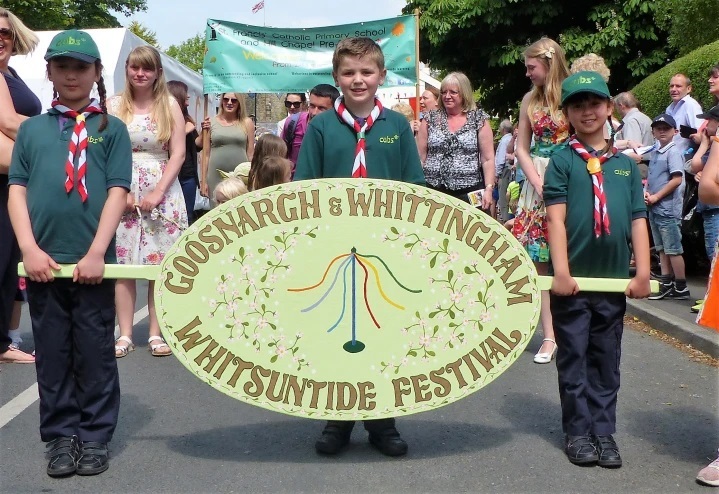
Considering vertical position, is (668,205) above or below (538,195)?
below

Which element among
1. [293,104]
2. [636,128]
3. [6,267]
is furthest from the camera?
[636,128]

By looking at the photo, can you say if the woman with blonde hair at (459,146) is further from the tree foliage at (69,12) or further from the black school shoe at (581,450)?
the tree foliage at (69,12)

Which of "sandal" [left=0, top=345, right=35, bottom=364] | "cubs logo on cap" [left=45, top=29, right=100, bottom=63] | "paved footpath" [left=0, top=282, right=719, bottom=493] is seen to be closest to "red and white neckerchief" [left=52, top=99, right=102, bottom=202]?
"cubs logo on cap" [left=45, top=29, right=100, bottom=63]

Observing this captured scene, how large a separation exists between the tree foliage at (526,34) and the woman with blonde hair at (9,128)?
61.1 feet

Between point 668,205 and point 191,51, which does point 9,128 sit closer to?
point 668,205

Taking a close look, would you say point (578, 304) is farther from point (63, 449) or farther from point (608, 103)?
point (63, 449)

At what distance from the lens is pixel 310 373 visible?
4.20 m

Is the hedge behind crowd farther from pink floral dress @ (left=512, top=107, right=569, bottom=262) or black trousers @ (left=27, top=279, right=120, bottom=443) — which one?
black trousers @ (left=27, top=279, right=120, bottom=443)

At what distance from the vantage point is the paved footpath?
13.5 feet

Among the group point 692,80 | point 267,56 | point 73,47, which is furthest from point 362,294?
point 692,80

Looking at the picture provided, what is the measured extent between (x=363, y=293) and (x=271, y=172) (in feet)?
7.70

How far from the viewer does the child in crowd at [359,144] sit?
447 cm

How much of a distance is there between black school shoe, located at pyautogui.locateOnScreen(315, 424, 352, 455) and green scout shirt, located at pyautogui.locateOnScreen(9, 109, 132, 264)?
1.26 metres

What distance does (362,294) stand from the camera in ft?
13.9
